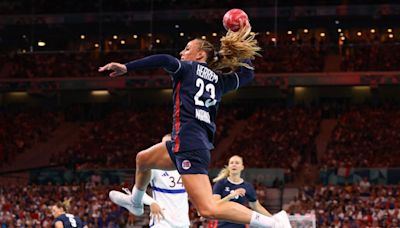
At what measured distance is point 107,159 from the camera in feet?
113

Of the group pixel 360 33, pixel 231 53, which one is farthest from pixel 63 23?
pixel 231 53

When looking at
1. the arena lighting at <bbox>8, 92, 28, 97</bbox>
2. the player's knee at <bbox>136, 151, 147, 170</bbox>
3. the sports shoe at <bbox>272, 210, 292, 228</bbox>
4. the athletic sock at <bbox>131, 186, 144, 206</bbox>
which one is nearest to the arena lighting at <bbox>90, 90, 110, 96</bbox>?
the arena lighting at <bbox>8, 92, 28, 97</bbox>

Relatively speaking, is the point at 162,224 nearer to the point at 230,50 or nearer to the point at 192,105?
the point at 192,105

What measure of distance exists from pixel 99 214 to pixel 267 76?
44.0 feet

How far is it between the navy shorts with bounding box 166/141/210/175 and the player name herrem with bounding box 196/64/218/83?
0.76 m

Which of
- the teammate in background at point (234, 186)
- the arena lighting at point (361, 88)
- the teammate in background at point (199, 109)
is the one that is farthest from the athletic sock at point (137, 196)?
the arena lighting at point (361, 88)

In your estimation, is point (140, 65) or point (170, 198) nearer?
point (140, 65)

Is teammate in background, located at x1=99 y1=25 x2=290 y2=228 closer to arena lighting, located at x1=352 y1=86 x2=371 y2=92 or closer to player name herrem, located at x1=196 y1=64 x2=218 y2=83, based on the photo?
player name herrem, located at x1=196 y1=64 x2=218 y2=83

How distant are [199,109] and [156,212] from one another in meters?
2.65

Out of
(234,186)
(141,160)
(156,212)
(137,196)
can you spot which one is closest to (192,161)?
(141,160)

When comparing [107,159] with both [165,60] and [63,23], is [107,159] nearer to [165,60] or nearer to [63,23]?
[63,23]

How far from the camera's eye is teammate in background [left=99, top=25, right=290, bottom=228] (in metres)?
7.93

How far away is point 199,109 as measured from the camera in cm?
819

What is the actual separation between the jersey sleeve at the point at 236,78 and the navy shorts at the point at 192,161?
35.4 inches
